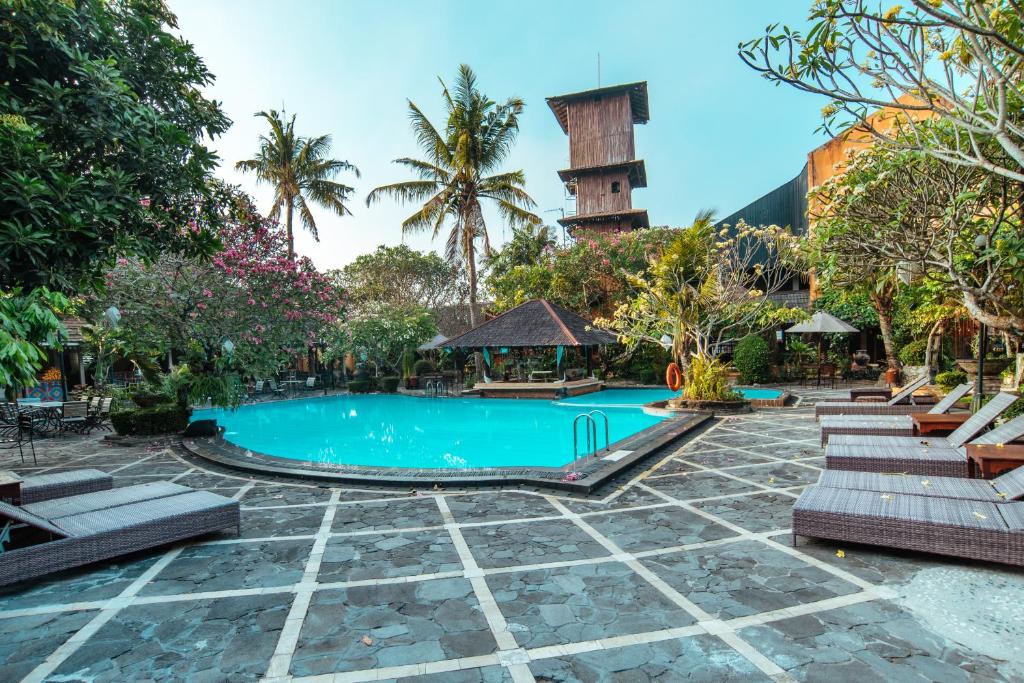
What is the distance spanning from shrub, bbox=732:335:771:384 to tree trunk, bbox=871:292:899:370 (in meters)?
3.59

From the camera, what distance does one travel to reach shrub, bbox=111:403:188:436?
1083 cm

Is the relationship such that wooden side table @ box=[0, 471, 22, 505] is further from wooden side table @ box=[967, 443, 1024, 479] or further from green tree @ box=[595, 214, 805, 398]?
green tree @ box=[595, 214, 805, 398]

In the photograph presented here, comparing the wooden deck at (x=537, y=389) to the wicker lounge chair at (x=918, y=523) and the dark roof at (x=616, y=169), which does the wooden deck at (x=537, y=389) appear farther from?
the dark roof at (x=616, y=169)

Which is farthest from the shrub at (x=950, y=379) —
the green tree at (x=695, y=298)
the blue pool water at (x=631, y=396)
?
the blue pool water at (x=631, y=396)

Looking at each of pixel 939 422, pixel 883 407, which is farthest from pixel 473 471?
pixel 883 407

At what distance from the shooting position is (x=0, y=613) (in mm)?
3514

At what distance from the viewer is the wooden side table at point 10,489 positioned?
4645 millimetres

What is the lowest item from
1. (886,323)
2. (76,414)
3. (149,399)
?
(76,414)

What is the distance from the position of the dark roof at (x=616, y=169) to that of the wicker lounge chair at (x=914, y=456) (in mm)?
25711

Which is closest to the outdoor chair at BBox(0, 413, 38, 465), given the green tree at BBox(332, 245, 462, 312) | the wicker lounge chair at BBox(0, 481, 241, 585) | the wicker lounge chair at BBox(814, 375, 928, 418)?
the wicker lounge chair at BBox(0, 481, 241, 585)

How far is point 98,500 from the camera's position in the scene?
4.71 metres

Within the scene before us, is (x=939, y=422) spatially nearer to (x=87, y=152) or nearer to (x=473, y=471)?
(x=473, y=471)

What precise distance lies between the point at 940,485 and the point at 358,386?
21.0 meters

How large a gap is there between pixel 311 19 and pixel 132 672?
34.6 feet
